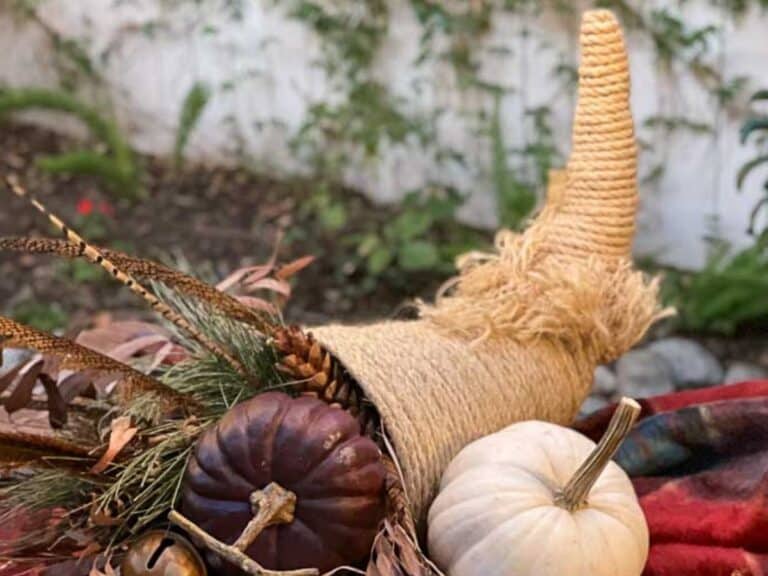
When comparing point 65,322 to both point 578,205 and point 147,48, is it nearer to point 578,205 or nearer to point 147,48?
point 147,48

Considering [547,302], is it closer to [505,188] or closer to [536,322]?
[536,322]

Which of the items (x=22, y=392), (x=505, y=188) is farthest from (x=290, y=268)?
(x=505, y=188)

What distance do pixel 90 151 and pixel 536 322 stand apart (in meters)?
3.02

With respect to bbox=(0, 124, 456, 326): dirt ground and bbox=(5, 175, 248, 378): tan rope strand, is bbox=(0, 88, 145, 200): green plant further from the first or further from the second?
bbox=(5, 175, 248, 378): tan rope strand

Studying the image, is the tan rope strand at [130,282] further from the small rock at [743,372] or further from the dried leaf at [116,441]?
the small rock at [743,372]

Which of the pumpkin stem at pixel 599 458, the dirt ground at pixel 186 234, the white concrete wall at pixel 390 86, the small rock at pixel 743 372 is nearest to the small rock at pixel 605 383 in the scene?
the small rock at pixel 743 372

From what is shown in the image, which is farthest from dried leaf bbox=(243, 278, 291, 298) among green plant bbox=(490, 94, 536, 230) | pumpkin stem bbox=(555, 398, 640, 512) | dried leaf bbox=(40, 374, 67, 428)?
green plant bbox=(490, 94, 536, 230)

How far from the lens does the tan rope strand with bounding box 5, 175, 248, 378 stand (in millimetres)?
768

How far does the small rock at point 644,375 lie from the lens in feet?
7.74

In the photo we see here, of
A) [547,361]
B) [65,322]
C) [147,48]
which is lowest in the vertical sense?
[65,322]

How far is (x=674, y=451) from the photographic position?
97cm

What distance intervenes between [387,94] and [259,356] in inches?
94.3

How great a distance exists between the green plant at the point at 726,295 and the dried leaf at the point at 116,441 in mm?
1884

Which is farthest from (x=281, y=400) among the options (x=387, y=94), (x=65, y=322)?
(x=387, y=94)
